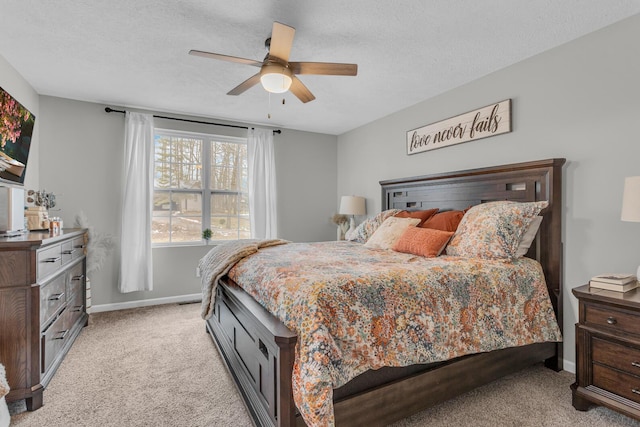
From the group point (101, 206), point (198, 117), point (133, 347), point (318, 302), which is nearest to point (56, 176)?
point (101, 206)

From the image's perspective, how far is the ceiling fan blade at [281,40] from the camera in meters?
1.91

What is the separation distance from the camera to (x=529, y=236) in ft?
8.08

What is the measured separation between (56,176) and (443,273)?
4161 millimetres

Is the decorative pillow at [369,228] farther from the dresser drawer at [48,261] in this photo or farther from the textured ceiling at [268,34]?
the dresser drawer at [48,261]

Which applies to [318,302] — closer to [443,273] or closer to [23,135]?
[443,273]

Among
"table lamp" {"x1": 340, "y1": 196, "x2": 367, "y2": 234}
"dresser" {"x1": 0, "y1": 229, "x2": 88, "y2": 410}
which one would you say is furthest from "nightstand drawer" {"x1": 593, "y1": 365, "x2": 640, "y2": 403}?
"dresser" {"x1": 0, "y1": 229, "x2": 88, "y2": 410}

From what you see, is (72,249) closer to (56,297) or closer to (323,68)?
(56,297)

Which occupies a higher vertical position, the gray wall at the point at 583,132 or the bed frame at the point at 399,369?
the gray wall at the point at 583,132

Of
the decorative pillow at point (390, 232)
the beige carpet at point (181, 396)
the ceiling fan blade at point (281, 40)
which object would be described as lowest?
the beige carpet at point (181, 396)

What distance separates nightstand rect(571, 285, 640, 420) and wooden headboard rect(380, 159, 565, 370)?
50 cm

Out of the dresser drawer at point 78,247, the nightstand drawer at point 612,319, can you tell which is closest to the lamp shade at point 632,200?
the nightstand drawer at point 612,319

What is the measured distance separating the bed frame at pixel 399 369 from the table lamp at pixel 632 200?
60cm

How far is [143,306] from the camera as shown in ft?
13.3

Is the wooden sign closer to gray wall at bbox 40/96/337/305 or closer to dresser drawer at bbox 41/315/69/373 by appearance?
gray wall at bbox 40/96/337/305
